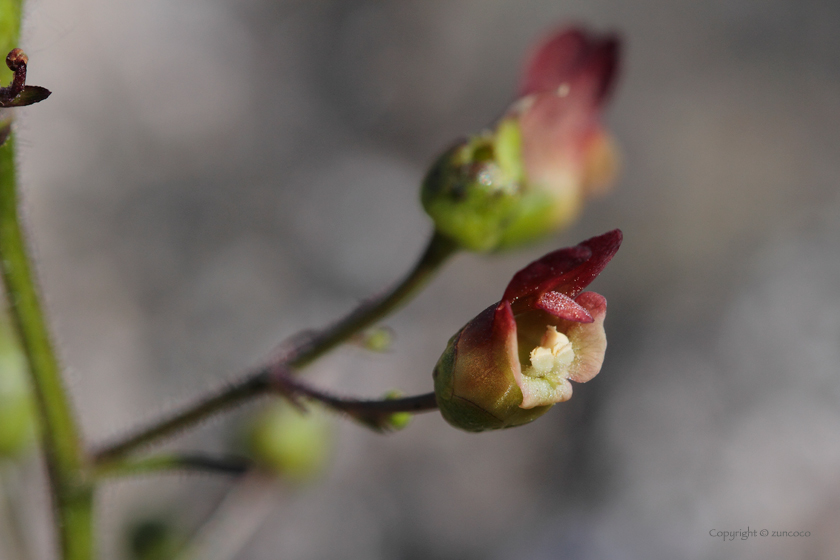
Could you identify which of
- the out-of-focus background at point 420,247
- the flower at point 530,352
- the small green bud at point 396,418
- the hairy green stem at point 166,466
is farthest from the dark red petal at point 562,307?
the out-of-focus background at point 420,247

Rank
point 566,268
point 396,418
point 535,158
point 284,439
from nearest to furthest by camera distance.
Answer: point 566,268
point 396,418
point 535,158
point 284,439

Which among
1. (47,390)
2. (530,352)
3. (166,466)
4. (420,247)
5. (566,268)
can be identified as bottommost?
(420,247)

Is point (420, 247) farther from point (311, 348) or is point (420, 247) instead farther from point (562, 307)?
point (562, 307)

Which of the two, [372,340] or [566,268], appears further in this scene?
[372,340]

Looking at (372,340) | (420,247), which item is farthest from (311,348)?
(420,247)

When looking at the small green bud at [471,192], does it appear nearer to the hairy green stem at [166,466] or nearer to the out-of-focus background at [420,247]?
the hairy green stem at [166,466]

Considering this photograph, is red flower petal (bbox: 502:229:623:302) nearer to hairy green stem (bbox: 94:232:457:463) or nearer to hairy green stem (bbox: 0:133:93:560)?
hairy green stem (bbox: 94:232:457:463)

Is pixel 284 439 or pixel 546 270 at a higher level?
pixel 546 270
